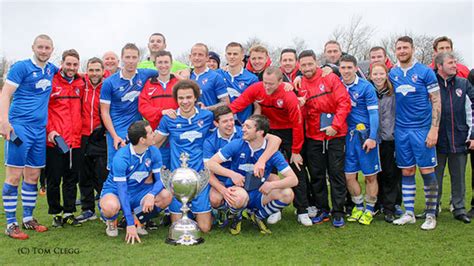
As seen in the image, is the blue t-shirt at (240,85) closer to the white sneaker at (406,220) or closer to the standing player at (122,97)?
the standing player at (122,97)

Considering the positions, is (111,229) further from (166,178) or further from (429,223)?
(429,223)

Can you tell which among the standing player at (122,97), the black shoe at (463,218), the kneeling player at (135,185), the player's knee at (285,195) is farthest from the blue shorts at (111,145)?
the black shoe at (463,218)

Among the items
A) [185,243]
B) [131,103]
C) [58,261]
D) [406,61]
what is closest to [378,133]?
[406,61]

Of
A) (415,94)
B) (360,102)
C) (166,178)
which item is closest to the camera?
(166,178)

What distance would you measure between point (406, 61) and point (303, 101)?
1.30 metres

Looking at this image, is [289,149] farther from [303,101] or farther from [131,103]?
[131,103]

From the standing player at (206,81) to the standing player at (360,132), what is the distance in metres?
1.49

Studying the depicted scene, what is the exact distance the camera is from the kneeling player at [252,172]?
4.75 metres

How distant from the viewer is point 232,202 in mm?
4777

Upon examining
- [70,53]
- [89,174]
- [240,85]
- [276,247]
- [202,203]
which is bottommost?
[276,247]

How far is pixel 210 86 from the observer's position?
551 centimetres

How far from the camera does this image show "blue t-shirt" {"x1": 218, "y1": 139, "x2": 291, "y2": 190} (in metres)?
4.85

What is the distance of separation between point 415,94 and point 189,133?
2.68 m

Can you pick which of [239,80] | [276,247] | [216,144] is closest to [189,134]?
[216,144]
